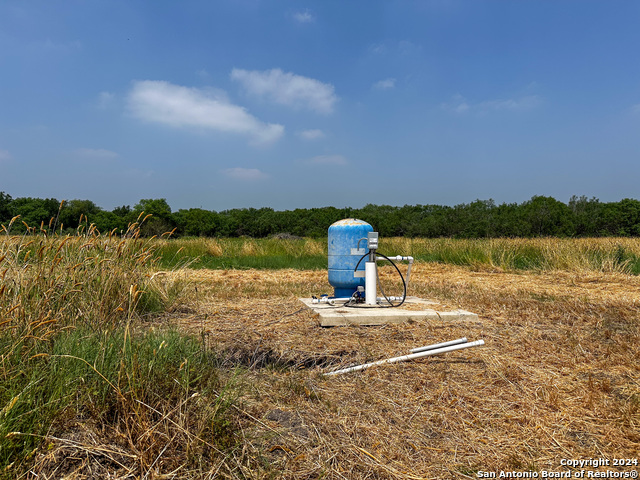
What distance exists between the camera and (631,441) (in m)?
2.40

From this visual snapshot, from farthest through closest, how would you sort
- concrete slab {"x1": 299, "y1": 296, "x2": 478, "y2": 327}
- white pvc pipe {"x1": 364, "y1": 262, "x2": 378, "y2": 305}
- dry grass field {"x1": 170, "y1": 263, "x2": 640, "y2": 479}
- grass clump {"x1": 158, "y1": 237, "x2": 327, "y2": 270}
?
1. grass clump {"x1": 158, "y1": 237, "x2": 327, "y2": 270}
2. white pvc pipe {"x1": 364, "y1": 262, "x2": 378, "y2": 305}
3. concrete slab {"x1": 299, "y1": 296, "x2": 478, "y2": 327}
4. dry grass field {"x1": 170, "y1": 263, "x2": 640, "y2": 479}

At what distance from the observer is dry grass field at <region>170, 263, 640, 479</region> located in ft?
7.25

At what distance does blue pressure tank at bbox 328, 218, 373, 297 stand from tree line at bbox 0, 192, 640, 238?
111ft

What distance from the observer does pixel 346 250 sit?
5.82 metres

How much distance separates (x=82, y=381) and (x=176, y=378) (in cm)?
45

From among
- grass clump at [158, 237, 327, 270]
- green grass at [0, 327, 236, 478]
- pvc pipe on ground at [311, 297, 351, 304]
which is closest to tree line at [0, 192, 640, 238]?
grass clump at [158, 237, 327, 270]

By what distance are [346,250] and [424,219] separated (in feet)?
141

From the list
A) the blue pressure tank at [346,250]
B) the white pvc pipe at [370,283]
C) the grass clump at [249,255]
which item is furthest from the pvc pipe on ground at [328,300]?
the grass clump at [249,255]

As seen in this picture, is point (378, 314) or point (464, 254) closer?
point (378, 314)

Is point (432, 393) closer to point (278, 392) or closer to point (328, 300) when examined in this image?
point (278, 392)

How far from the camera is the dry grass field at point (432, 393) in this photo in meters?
2.21

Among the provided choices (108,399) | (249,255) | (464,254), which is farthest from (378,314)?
(249,255)

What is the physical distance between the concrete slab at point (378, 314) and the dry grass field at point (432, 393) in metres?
0.15

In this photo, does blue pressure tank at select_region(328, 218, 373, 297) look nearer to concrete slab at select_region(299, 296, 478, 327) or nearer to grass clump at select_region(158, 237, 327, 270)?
concrete slab at select_region(299, 296, 478, 327)
